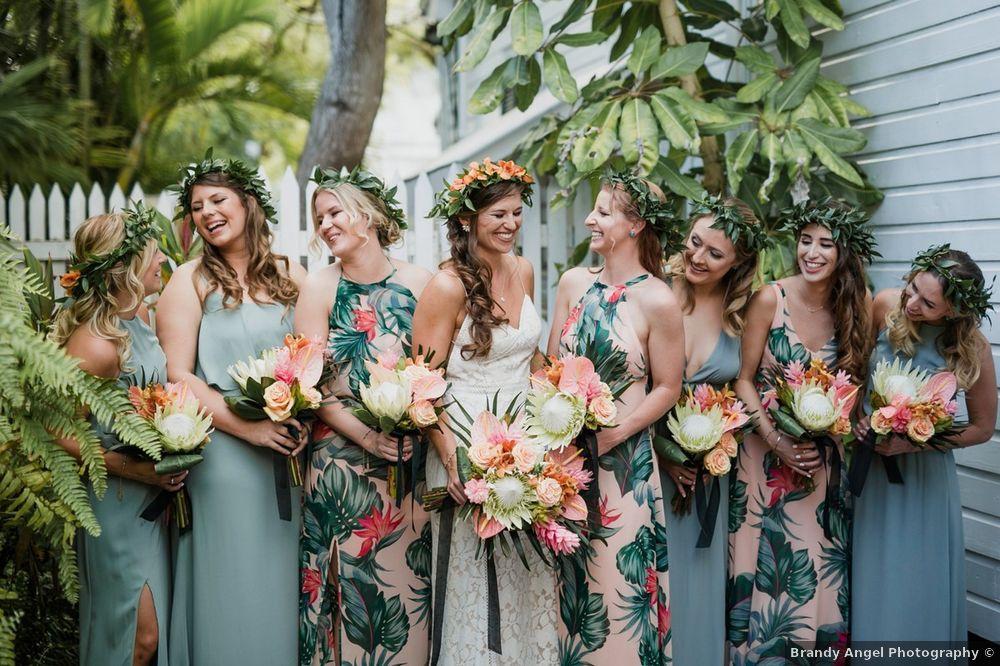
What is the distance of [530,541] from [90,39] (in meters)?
9.76

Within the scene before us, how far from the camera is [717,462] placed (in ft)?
12.7

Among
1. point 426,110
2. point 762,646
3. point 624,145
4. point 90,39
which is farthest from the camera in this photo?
point 426,110

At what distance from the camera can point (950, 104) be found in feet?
16.0

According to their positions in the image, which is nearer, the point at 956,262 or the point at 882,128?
the point at 956,262

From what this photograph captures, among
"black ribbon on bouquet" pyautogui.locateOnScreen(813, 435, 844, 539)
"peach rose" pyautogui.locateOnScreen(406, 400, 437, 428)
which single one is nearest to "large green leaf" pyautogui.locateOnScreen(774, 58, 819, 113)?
"black ribbon on bouquet" pyautogui.locateOnScreen(813, 435, 844, 539)

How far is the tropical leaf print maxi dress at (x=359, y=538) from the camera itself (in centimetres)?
377

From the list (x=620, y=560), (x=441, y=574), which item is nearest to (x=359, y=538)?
(x=441, y=574)

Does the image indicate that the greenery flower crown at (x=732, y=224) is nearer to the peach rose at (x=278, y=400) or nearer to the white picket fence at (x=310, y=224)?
the peach rose at (x=278, y=400)

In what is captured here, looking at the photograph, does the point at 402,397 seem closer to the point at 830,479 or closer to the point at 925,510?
the point at 830,479

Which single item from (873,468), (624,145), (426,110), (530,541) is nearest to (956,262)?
(873,468)

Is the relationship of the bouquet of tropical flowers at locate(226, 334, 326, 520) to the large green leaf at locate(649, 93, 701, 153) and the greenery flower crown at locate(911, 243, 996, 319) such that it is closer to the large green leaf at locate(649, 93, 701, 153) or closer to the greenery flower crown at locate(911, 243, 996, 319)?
the large green leaf at locate(649, 93, 701, 153)

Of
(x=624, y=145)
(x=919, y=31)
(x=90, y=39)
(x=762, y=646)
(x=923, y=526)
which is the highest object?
(x=90, y=39)

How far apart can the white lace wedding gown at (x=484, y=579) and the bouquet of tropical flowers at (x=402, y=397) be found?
0.59 ft

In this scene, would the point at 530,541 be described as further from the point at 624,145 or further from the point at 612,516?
the point at 624,145
